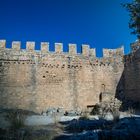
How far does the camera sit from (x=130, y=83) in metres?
22.7

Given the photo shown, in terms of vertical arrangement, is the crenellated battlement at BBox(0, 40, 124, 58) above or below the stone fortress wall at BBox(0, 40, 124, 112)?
above

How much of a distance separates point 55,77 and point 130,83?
604cm

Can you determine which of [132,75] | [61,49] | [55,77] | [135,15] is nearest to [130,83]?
[132,75]

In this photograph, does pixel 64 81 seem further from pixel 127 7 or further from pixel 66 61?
pixel 127 7

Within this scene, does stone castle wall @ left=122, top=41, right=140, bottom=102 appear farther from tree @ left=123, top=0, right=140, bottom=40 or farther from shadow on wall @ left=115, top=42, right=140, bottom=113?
tree @ left=123, top=0, right=140, bottom=40

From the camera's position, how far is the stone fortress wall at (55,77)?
68.9ft

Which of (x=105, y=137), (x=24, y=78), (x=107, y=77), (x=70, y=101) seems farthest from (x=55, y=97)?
(x=105, y=137)

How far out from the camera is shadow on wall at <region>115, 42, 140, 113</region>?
21.8m

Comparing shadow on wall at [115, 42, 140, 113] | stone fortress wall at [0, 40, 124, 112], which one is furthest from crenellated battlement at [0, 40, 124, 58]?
shadow on wall at [115, 42, 140, 113]

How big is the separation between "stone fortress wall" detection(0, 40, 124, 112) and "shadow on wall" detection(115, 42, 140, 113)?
0.48m

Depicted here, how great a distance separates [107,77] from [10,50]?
8078 mm

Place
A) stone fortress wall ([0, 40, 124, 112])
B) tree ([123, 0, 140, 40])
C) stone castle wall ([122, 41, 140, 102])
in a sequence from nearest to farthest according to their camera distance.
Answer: tree ([123, 0, 140, 40])
stone fortress wall ([0, 40, 124, 112])
stone castle wall ([122, 41, 140, 102])

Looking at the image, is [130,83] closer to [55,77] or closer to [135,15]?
[55,77]

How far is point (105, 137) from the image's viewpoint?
7676 millimetres
